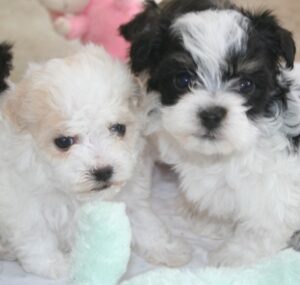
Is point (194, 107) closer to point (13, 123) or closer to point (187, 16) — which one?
point (187, 16)

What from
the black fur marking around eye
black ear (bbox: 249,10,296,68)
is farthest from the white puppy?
black ear (bbox: 249,10,296,68)

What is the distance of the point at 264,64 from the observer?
239 cm

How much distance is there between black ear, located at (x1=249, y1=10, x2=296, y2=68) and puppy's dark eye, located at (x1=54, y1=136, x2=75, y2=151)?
3.08 feet

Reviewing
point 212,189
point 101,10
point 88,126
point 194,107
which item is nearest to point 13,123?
point 88,126

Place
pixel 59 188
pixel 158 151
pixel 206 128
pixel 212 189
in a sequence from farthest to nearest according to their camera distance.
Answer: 1. pixel 158 151
2. pixel 212 189
3. pixel 59 188
4. pixel 206 128

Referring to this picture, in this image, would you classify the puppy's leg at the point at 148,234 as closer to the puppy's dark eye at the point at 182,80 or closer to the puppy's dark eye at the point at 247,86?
the puppy's dark eye at the point at 182,80

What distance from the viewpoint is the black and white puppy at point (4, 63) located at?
280cm

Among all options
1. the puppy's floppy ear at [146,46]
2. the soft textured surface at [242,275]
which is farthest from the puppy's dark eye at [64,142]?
the soft textured surface at [242,275]

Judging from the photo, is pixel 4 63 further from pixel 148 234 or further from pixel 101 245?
pixel 101 245

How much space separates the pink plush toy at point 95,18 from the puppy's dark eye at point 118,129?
1.11 metres

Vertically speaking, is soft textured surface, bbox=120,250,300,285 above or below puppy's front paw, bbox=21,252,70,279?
above

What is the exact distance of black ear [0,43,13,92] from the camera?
281 centimetres

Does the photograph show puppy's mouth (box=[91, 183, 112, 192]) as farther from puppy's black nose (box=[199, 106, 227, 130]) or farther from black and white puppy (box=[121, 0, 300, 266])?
puppy's black nose (box=[199, 106, 227, 130])

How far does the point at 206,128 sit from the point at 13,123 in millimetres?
814
